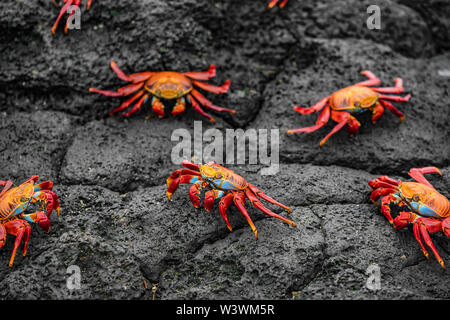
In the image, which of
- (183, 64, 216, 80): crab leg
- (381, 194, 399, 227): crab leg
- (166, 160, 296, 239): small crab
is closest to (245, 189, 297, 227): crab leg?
(166, 160, 296, 239): small crab

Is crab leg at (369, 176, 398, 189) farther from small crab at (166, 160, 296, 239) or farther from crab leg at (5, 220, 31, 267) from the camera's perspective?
Answer: crab leg at (5, 220, 31, 267)

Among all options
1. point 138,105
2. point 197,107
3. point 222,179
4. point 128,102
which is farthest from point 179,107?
point 222,179

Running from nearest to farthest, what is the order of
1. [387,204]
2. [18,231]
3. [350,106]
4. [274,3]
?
[18,231], [387,204], [350,106], [274,3]

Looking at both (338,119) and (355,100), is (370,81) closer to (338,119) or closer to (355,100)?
(355,100)

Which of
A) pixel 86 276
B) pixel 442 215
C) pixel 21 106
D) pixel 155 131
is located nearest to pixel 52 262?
pixel 86 276

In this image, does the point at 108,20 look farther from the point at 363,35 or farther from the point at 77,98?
the point at 363,35

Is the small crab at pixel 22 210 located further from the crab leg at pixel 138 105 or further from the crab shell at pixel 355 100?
the crab shell at pixel 355 100

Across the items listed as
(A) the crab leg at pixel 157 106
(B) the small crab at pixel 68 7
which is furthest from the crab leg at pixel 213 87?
(B) the small crab at pixel 68 7
